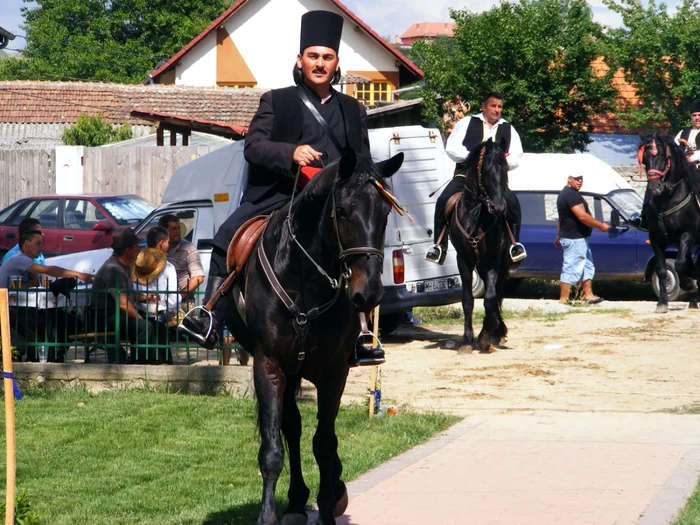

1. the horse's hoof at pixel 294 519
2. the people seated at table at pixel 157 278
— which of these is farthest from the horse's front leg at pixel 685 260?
the horse's hoof at pixel 294 519

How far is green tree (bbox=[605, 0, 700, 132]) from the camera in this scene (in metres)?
37.6

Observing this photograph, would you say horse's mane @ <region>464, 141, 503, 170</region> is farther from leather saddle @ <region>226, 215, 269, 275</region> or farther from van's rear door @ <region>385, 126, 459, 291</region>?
A: leather saddle @ <region>226, 215, 269, 275</region>

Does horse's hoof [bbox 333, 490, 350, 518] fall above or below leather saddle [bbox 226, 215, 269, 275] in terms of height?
below

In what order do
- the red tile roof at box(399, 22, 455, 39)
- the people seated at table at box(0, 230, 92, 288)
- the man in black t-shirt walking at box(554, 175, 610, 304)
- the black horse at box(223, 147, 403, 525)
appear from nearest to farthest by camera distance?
the black horse at box(223, 147, 403, 525) < the people seated at table at box(0, 230, 92, 288) < the man in black t-shirt walking at box(554, 175, 610, 304) < the red tile roof at box(399, 22, 455, 39)

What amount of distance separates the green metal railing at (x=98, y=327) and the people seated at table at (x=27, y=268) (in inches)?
21.0

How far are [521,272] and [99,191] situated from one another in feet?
38.0

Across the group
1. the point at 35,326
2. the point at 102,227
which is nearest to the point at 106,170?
the point at 102,227

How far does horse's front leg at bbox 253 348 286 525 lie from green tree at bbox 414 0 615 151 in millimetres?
28005

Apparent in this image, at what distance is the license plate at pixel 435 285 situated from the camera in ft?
47.7

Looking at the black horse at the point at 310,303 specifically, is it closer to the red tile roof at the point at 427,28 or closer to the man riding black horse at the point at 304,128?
the man riding black horse at the point at 304,128

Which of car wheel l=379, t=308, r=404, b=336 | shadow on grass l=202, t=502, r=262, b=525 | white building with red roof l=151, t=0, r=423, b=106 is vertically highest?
white building with red roof l=151, t=0, r=423, b=106

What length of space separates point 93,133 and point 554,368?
1048 inches

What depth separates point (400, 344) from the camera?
1473cm

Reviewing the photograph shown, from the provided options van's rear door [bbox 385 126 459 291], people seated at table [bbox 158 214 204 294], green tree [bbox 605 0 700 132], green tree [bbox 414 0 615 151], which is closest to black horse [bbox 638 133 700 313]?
van's rear door [bbox 385 126 459 291]
